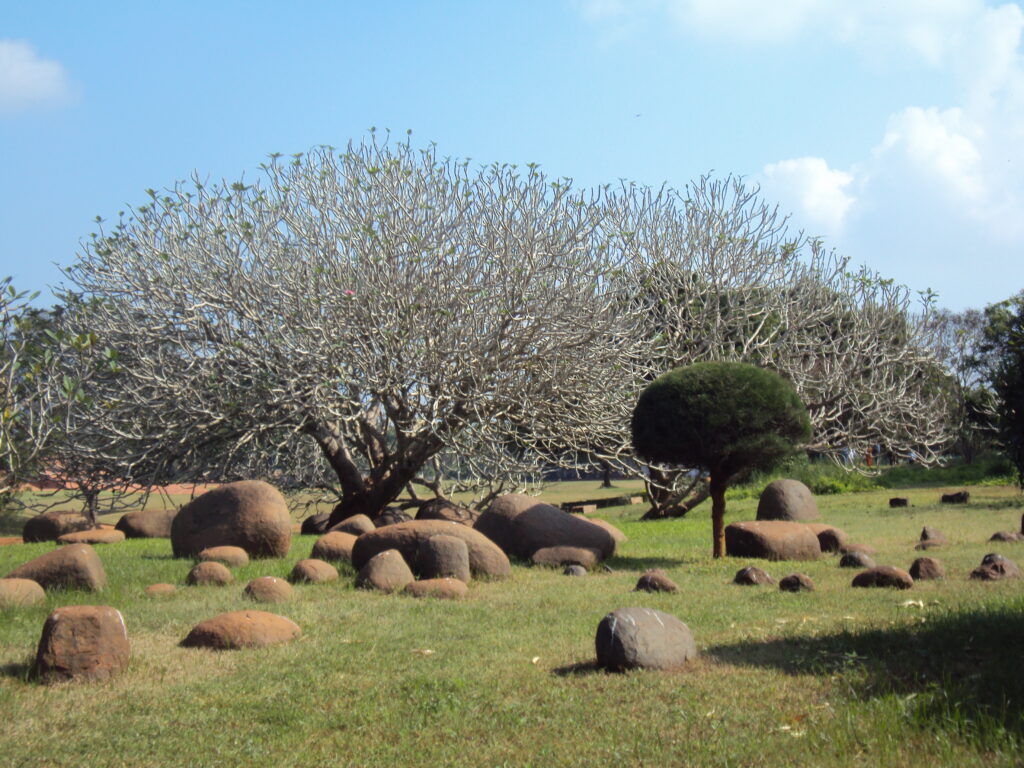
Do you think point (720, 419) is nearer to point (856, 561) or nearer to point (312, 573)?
point (856, 561)

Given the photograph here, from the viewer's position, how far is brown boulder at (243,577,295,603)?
32.5 feet

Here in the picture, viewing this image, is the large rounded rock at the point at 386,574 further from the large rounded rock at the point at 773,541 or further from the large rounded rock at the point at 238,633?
the large rounded rock at the point at 773,541

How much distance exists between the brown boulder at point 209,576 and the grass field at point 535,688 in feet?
1.54

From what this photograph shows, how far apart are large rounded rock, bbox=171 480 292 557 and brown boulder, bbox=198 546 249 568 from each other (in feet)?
2.85

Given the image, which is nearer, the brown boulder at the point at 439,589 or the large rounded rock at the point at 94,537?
the brown boulder at the point at 439,589

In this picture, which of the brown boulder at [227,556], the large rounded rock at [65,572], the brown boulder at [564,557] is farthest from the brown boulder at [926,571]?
the large rounded rock at [65,572]

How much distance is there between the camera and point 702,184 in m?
26.3

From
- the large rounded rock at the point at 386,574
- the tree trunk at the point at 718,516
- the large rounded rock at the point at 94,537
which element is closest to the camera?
the large rounded rock at the point at 386,574

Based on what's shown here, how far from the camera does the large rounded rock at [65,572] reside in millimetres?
10367

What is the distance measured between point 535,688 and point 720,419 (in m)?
8.18

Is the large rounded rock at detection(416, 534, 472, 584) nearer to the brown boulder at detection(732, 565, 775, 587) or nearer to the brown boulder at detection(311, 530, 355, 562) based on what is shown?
the brown boulder at detection(311, 530, 355, 562)

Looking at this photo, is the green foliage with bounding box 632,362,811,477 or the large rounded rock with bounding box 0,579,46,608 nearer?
the large rounded rock with bounding box 0,579,46,608

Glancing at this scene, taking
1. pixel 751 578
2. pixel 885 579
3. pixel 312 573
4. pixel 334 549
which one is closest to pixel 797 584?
pixel 751 578

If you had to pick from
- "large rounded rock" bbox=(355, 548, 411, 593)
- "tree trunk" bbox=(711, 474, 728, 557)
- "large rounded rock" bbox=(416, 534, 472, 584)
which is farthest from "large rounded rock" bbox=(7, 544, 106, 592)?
"tree trunk" bbox=(711, 474, 728, 557)
